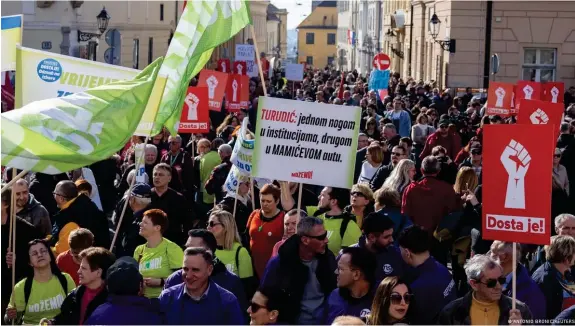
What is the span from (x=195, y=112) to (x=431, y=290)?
8612mm

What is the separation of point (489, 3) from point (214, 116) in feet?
42.5

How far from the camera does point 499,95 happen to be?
20.6 metres

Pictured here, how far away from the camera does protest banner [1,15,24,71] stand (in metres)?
9.91

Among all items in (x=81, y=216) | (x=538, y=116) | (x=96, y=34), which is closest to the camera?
(x=81, y=216)

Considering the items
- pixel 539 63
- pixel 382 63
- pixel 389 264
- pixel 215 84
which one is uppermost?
pixel 539 63

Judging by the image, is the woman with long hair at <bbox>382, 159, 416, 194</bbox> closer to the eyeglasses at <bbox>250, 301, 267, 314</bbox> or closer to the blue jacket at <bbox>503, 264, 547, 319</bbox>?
the blue jacket at <bbox>503, 264, 547, 319</bbox>

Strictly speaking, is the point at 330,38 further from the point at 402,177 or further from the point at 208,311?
the point at 208,311

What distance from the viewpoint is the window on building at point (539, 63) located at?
36.2 m

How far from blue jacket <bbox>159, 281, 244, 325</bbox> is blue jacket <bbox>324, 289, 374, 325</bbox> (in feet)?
1.80

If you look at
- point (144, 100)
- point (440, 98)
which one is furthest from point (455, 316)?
point (440, 98)

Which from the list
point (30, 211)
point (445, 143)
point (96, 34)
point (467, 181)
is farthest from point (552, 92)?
point (96, 34)

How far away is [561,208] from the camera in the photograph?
37.3 feet

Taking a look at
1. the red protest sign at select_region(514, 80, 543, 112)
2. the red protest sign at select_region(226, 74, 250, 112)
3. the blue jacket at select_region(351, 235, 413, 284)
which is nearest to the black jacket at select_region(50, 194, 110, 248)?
the blue jacket at select_region(351, 235, 413, 284)

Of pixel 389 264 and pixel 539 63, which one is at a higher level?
pixel 539 63
